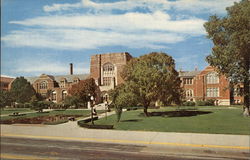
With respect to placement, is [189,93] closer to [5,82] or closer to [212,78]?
[212,78]

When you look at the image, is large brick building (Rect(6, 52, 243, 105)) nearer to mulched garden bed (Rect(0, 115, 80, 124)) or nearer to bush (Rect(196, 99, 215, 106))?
bush (Rect(196, 99, 215, 106))

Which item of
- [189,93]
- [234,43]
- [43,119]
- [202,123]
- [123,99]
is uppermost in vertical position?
[234,43]

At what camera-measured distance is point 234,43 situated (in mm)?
8234

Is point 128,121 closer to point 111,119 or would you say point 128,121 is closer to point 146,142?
point 111,119

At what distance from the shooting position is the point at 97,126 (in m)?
10.3

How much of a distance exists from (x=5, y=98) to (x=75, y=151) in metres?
3.66

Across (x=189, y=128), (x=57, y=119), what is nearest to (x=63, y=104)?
(x=57, y=119)

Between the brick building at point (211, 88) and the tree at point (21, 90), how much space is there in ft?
20.2

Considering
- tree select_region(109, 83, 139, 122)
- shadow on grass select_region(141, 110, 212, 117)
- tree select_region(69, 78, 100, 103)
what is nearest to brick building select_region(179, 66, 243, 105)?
shadow on grass select_region(141, 110, 212, 117)

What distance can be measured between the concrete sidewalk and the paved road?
499 millimetres

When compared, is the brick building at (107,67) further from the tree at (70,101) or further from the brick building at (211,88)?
the brick building at (211,88)

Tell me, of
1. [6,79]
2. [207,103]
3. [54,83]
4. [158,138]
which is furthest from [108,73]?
[207,103]

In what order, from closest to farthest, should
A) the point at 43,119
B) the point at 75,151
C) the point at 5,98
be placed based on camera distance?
the point at 75,151, the point at 5,98, the point at 43,119

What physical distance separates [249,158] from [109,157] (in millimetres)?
3891
